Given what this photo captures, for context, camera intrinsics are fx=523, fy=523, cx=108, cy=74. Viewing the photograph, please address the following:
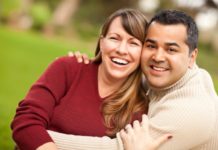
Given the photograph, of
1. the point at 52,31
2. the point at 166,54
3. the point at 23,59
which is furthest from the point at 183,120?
the point at 52,31

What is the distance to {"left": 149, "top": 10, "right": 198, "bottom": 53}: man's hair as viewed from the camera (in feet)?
8.03

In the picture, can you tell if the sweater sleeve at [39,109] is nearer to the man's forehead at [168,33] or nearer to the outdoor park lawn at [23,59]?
the man's forehead at [168,33]

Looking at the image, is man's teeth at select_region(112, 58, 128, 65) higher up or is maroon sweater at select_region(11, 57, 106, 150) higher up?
man's teeth at select_region(112, 58, 128, 65)

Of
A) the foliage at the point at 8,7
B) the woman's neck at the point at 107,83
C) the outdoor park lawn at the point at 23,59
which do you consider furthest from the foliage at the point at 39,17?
the woman's neck at the point at 107,83

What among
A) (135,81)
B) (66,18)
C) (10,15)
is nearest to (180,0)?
(66,18)

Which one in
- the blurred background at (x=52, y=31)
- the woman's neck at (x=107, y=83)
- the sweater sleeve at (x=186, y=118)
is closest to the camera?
the sweater sleeve at (x=186, y=118)

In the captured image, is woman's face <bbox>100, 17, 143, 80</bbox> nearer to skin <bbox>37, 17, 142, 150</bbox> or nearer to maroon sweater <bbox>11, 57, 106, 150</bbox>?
skin <bbox>37, 17, 142, 150</bbox>

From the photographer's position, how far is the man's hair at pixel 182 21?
96.3 inches

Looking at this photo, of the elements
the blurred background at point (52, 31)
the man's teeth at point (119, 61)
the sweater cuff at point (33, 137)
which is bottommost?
the blurred background at point (52, 31)

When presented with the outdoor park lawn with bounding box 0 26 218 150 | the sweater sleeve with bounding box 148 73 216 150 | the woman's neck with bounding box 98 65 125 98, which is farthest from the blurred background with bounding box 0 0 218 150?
the sweater sleeve with bounding box 148 73 216 150

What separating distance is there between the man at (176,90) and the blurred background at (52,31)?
4.60 meters

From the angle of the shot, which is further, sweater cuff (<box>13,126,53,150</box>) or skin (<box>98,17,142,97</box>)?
skin (<box>98,17,142,97</box>)

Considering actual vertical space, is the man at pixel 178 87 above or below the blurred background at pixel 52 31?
above

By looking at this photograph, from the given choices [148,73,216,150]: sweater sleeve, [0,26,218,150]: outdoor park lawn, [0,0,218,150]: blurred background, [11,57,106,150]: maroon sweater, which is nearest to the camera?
[148,73,216,150]: sweater sleeve
